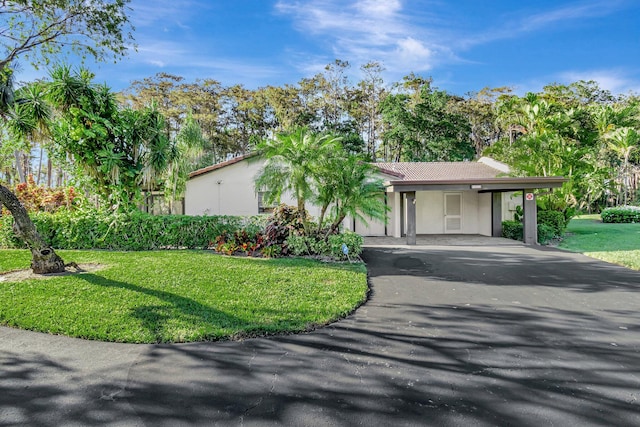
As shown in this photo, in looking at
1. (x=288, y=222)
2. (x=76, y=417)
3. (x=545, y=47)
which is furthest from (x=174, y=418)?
(x=545, y=47)

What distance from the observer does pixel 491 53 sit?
21938 mm

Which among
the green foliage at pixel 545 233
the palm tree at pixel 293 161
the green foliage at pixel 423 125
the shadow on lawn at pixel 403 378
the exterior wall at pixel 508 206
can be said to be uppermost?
the green foliage at pixel 423 125

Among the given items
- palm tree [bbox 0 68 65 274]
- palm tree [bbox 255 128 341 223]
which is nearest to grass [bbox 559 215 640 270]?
palm tree [bbox 255 128 341 223]

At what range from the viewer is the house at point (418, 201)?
46.1 ft

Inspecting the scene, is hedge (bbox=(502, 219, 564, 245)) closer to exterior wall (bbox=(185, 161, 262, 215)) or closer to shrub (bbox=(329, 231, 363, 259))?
shrub (bbox=(329, 231, 363, 259))

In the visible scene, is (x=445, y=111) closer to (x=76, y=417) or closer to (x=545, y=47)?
(x=545, y=47)

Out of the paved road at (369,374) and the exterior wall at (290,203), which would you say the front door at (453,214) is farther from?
the paved road at (369,374)

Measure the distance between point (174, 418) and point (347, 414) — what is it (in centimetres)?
139

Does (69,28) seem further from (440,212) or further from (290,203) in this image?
(440,212)

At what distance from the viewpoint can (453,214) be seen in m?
17.6

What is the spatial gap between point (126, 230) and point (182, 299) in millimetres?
6824

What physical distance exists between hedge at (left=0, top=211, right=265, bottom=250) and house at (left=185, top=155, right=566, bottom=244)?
276 centimetres

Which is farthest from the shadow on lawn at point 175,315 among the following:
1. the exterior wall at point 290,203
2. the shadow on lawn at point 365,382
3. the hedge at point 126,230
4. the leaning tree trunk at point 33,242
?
the exterior wall at point 290,203

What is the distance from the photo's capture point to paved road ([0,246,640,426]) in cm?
293
